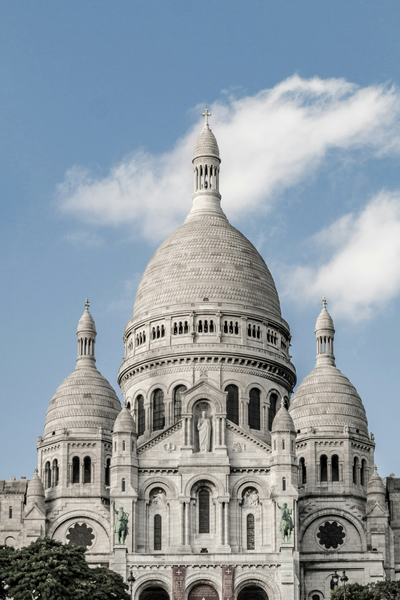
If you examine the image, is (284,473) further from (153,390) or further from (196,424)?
(153,390)

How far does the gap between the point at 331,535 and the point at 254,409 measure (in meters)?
11.6

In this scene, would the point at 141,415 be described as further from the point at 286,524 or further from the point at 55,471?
the point at 286,524

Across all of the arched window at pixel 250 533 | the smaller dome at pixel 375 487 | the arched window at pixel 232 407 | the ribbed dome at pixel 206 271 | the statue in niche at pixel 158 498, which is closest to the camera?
the arched window at pixel 250 533

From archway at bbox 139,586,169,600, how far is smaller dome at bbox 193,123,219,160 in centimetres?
3936

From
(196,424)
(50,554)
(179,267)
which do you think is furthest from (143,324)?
(50,554)

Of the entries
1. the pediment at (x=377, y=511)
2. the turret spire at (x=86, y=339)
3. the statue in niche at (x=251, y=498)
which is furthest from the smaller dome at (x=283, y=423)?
the turret spire at (x=86, y=339)

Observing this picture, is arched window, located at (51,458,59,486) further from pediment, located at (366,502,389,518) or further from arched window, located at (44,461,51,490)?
pediment, located at (366,502,389,518)

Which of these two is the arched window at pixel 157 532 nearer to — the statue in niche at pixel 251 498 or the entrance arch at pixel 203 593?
the entrance arch at pixel 203 593

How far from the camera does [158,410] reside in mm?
120250

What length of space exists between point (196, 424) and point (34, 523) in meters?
13.3

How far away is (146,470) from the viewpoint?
109 m

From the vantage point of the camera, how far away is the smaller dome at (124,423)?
10956 cm

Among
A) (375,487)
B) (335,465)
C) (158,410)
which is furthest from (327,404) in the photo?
(158,410)

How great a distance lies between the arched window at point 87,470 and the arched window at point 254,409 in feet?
39.9
